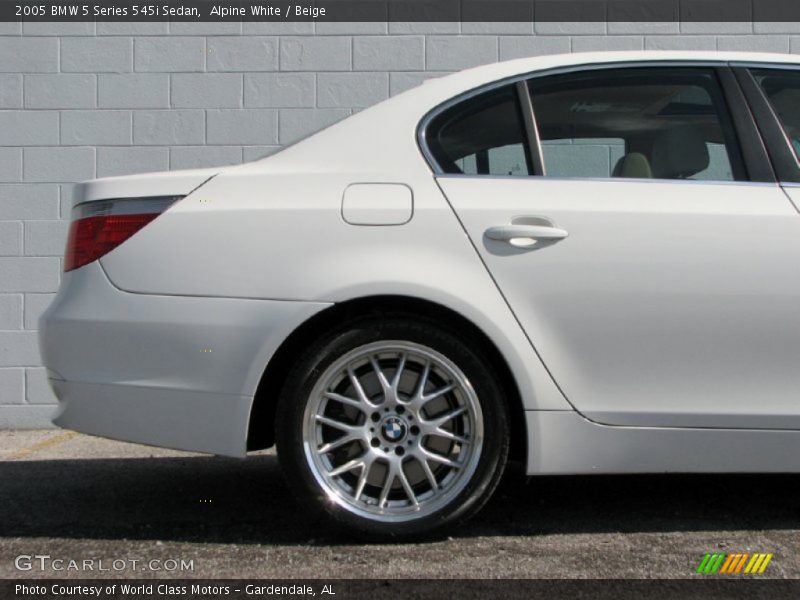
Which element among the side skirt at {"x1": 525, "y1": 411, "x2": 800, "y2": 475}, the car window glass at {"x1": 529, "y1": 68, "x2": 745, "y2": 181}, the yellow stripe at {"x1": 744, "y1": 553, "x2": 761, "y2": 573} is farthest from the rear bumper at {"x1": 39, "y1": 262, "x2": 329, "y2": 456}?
the yellow stripe at {"x1": 744, "y1": 553, "x2": 761, "y2": 573}

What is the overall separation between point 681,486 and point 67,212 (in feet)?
13.2

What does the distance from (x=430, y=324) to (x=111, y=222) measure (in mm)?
1069

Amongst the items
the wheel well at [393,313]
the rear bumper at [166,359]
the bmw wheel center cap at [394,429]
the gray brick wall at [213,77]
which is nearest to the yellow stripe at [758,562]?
the wheel well at [393,313]

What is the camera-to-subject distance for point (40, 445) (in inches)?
217

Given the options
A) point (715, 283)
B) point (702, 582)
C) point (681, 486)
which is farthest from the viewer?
point (681, 486)

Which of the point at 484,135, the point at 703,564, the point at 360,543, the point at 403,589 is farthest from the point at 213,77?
the point at 703,564

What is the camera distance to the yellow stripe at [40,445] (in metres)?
5.17

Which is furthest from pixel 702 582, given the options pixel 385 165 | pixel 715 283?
pixel 385 165

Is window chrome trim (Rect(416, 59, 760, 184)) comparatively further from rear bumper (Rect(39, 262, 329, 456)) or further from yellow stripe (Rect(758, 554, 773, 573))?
yellow stripe (Rect(758, 554, 773, 573))

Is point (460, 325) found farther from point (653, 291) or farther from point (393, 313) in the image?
point (653, 291)

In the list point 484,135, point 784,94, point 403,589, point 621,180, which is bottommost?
point 403,589
